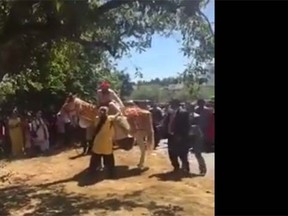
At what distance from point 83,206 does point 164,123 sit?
2.22 feet

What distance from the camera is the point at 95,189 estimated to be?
245 centimetres

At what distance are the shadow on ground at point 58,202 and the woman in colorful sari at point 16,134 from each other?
0.21m

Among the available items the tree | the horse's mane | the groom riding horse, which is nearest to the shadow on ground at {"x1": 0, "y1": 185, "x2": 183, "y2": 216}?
the groom riding horse

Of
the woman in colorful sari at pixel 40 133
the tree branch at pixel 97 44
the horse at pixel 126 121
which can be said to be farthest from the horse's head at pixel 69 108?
the tree branch at pixel 97 44

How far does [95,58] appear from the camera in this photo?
86.2 inches

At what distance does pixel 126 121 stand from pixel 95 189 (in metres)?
0.54

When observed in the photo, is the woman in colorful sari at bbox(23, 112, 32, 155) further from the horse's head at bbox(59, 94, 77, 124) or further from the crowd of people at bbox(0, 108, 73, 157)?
the horse's head at bbox(59, 94, 77, 124)

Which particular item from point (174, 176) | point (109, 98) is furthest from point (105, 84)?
point (174, 176)

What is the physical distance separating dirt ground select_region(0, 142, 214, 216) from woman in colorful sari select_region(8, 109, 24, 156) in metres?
0.08

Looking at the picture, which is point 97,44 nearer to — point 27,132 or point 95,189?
point 27,132

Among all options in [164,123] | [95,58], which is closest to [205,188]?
[164,123]

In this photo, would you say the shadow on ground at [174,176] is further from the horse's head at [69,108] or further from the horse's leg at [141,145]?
the horse's head at [69,108]

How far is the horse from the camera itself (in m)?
2.00
